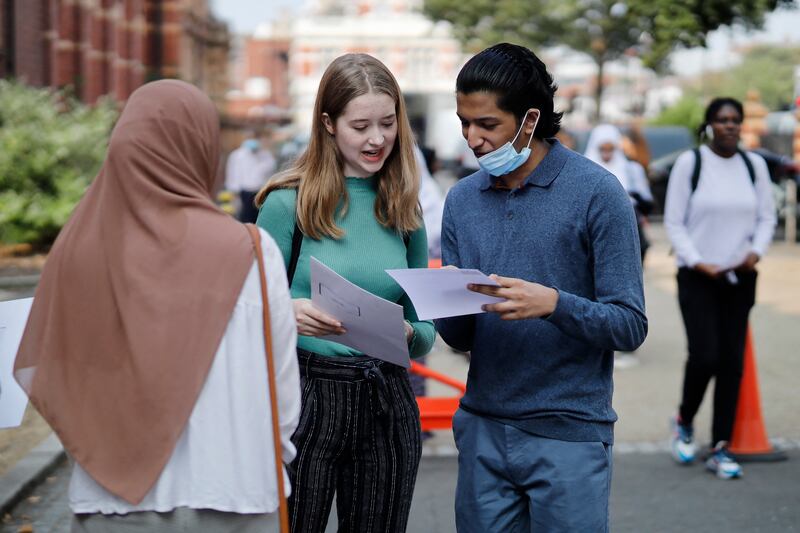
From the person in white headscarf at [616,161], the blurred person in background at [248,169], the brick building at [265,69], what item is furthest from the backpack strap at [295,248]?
the brick building at [265,69]

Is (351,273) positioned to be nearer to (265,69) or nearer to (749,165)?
(749,165)

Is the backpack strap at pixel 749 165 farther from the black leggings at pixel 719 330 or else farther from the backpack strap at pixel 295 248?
the backpack strap at pixel 295 248

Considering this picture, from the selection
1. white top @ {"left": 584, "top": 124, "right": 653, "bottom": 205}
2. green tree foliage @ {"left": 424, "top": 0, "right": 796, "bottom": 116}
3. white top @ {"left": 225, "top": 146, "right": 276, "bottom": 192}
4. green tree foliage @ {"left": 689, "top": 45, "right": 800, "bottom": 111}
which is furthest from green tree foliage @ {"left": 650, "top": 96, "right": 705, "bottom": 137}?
green tree foliage @ {"left": 689, "top": 45, "right": 800, "bottom": 111}

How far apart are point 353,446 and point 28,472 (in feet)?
11.7

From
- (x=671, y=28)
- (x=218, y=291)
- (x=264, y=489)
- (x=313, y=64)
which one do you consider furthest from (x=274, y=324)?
(x=313, y=64)

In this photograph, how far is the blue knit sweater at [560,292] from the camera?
9.97 feet

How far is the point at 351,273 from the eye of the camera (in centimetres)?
347

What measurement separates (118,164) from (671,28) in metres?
12.6

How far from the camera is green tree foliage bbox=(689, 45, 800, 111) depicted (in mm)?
97894

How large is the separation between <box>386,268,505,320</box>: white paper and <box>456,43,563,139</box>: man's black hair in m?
0.51

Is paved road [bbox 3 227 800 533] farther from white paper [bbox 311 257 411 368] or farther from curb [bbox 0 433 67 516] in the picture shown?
white paper [bbox 311 257 411 368]

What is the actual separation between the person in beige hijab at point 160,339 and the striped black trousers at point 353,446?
0.67 meters

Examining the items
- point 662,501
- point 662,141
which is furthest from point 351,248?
point 662,141

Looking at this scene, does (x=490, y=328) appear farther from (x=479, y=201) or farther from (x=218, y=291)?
(x=218, y=291)
